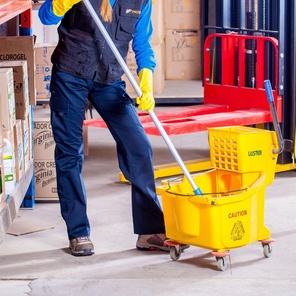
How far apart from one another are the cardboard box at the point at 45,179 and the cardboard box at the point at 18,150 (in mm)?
792

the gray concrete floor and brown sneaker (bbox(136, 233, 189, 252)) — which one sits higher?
brown sneaker (bbox(136, 233, 189, 252))

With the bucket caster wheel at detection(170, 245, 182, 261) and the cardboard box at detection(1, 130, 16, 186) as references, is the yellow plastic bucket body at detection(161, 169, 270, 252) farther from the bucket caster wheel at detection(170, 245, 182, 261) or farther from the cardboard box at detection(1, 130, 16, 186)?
the cardboard box at detection(1, 130, 16, 186)

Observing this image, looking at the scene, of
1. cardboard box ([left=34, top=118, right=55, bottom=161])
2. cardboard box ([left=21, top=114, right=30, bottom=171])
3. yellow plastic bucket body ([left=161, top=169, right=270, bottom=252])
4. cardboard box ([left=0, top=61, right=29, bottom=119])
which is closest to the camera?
yellow plastic bucket body ([left=161, top=169, right=270, bottom=252])

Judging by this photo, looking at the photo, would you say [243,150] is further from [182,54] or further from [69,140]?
[182,54]

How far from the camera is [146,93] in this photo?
15.2 ft

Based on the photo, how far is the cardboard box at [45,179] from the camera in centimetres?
604

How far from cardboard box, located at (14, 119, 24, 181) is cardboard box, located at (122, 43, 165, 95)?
14.8 feet

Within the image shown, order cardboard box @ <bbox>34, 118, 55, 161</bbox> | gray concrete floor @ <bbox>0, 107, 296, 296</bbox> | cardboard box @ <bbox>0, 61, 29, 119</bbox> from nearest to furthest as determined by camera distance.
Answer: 1. gray concrete floor @ <bbox>0, 107, 296, 296</bbox>
2. cardboard box @ <bbox>0, 61, 29, 119</bbox>
3. cardboard box @ <bbox>34, 118, 55, 161</bbox>

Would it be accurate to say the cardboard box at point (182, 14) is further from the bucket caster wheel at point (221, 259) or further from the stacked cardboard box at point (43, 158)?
the bucket caster wheel at point (221, 259)

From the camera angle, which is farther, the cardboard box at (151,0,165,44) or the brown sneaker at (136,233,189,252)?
the cardboard box at (151,0,165,44)

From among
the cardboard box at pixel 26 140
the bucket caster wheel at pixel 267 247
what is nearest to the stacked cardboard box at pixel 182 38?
the cardboard box at pixel 26 140

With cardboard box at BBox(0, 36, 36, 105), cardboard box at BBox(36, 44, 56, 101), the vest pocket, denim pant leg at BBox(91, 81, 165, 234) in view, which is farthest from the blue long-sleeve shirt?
cardboard box at BBox(36, 44, 56, 101)

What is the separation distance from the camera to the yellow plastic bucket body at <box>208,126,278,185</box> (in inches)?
186

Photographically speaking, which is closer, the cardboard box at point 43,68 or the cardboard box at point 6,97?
the cardboard box at point 6,97
